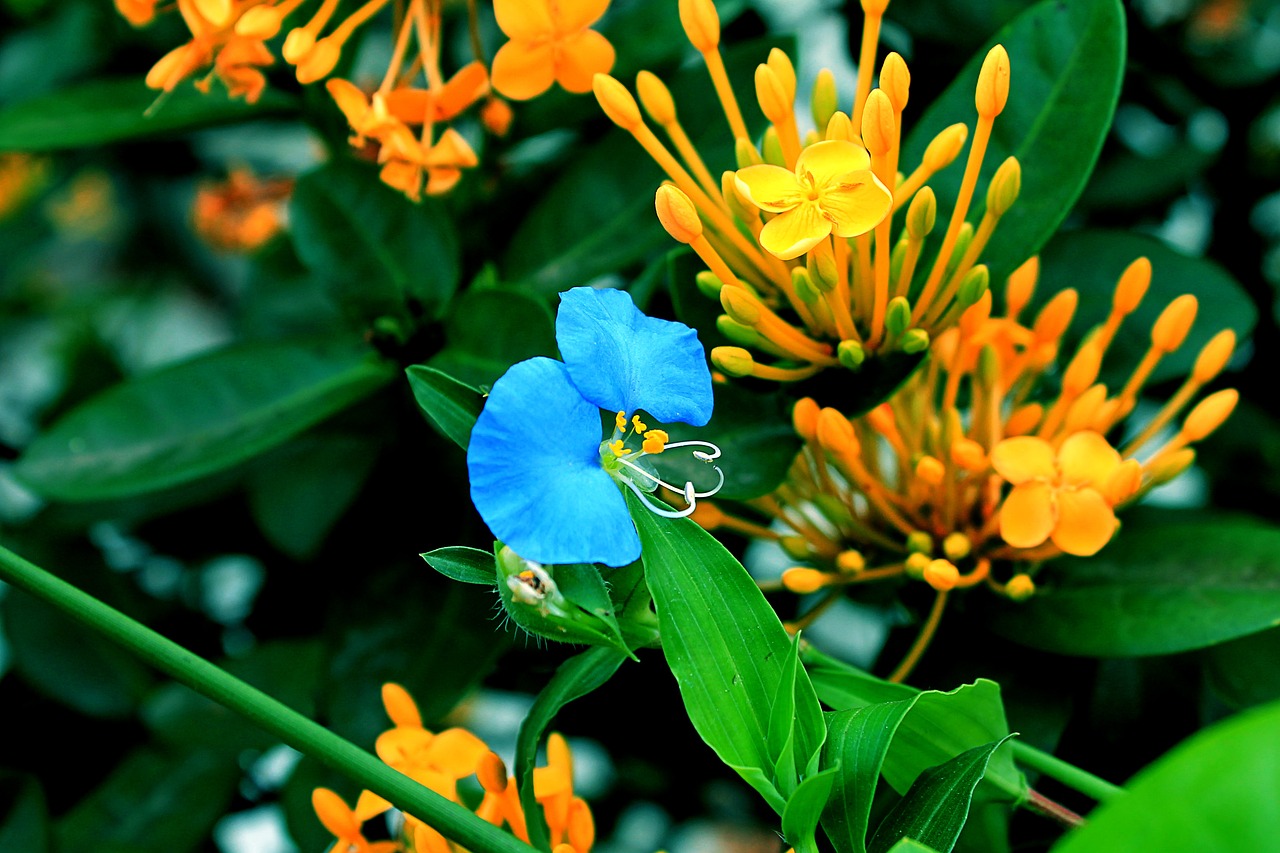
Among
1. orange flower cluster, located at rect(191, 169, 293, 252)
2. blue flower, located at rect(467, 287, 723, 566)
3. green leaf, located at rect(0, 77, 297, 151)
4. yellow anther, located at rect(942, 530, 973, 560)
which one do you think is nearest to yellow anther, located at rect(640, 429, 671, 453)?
blue flower, located at rect(467, 287, 723, 566)

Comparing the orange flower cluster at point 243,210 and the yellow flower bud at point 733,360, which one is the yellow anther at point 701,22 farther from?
the orange flower cluster at point 243,210

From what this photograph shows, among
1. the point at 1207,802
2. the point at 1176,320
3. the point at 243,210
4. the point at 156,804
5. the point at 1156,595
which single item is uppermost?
the point at 1207,802

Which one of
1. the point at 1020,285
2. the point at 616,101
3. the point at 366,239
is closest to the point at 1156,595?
the point at 1020,285

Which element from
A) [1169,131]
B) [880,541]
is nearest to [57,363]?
[880,541]

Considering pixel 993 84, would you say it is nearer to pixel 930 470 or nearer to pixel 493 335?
pixel 930 470

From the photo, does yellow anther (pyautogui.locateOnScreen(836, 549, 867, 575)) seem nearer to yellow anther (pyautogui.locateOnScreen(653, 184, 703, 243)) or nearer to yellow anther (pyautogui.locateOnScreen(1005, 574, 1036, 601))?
yellow anther (pyautogui.locateOnScreen(1005, 574, 1036, 601))

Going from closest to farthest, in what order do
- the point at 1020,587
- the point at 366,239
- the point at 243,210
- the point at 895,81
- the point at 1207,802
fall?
1. the point at 1207,802
2. the point at 895,81
3. the point at 1020,587
4. the point at 366,239
5. the point at 243,210

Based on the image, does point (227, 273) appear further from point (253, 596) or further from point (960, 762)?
point (960, 762)

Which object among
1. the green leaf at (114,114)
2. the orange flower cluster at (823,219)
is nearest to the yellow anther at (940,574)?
the orange flower cluster at (823,219)
